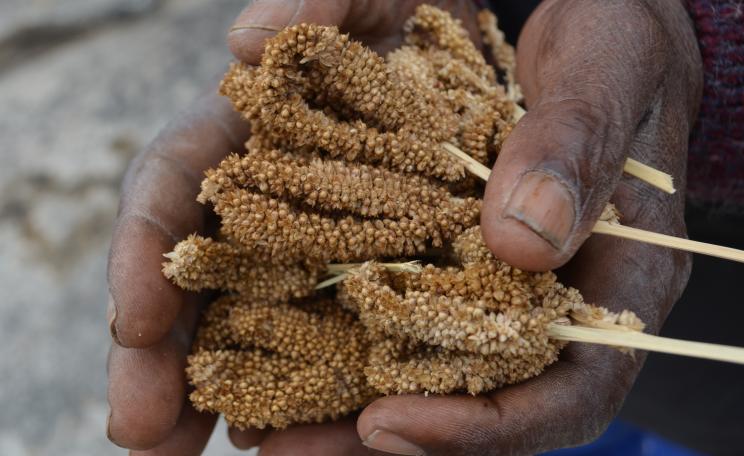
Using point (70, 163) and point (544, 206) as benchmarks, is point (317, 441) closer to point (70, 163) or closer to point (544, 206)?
point (544, 206)

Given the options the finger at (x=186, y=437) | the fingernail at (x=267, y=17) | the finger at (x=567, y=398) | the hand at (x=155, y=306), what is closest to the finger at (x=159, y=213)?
the hand at (x=155, y=306)

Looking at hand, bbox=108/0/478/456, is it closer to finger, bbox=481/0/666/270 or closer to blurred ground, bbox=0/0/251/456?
finger, bbox=481/0/666/270

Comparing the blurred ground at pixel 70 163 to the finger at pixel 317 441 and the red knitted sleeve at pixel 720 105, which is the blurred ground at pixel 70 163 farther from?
the red knitted sleeve at pixel 720 105

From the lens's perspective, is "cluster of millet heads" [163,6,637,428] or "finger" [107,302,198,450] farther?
"finger" [107,302,198,450]

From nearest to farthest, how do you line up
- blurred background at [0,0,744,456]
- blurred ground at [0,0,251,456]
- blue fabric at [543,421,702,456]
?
blurred background at [0,0,744,456] → blue fabric at [543,421,702,456] → blurred ground at [0,0,251,456]

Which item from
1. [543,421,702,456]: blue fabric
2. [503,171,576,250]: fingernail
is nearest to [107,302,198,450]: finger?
[503,171,576,250]: fingernail

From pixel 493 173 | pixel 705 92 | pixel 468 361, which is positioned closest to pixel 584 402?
pixel 468 361

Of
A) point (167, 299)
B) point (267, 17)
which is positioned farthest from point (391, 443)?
point (267, 17)
